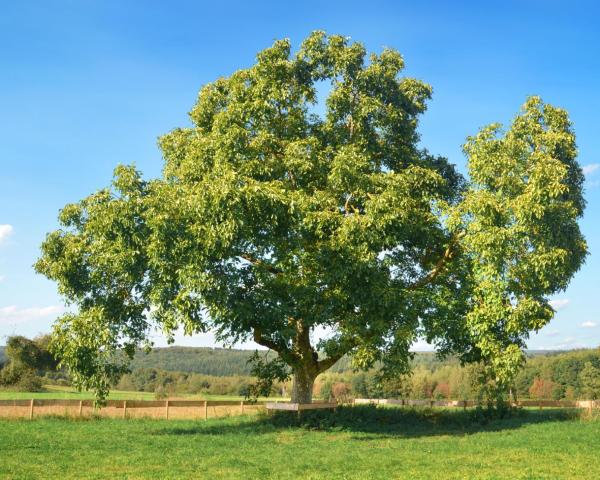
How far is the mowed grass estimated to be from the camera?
17.2 metres

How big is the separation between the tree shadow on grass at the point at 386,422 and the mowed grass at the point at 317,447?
6 centimetres

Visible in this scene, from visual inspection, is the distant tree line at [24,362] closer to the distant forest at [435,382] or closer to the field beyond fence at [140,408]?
the distant forest at [435,382]

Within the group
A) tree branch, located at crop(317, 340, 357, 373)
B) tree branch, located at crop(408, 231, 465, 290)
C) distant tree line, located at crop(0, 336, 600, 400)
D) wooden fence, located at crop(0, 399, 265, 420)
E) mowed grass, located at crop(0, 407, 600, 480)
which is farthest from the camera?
distant tree line, located at crop(0, 336, 600, 400)

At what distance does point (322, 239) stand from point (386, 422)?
35.5ft

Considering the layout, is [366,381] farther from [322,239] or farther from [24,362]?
[322,239]

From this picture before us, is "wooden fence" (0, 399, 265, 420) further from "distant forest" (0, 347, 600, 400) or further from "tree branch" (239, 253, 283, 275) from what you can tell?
"distant forest" (0, 347, 600, 400)

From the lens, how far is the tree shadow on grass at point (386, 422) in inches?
1168

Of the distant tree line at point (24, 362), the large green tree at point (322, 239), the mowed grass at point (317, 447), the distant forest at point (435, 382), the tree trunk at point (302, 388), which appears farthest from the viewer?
the distant forest at point (435, 382)

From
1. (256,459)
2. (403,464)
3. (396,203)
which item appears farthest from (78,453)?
(396,203)

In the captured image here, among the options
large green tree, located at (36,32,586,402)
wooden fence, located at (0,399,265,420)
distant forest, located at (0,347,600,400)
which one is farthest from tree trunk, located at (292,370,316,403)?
distant forest, located at (0,347,600,400)

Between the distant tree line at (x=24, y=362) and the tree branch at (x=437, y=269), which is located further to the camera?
the distant tree line at (x=24, y=362)

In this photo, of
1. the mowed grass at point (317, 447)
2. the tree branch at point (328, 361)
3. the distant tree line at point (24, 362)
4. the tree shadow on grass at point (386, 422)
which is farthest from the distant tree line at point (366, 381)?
the tree branch at point (328, 361)

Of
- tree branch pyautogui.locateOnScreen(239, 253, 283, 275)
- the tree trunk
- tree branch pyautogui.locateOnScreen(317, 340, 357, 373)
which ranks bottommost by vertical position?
the tree trunk

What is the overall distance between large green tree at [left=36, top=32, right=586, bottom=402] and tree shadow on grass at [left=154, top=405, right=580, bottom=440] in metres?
1.87
